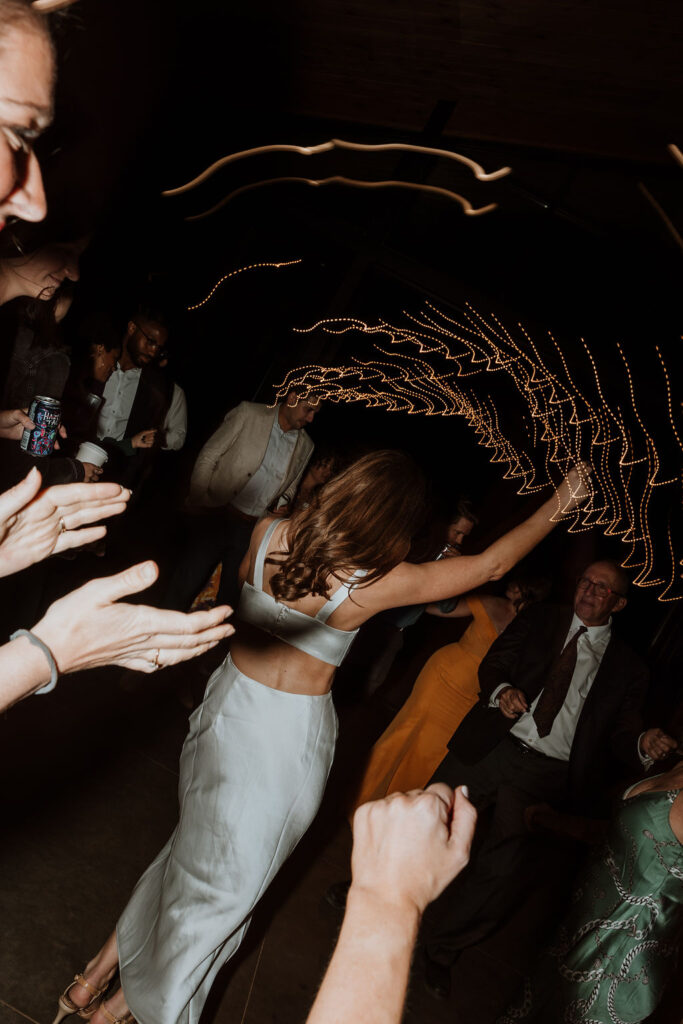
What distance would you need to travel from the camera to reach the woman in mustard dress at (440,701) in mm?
3164

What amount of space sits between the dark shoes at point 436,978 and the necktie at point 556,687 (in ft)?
4.09

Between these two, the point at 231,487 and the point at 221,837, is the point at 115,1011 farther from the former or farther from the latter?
the point at 231,487

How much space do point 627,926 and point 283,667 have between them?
1.39 m

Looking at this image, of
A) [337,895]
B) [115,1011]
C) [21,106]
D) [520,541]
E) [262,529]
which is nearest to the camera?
[21,106]

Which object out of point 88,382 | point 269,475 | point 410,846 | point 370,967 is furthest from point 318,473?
point 370,967

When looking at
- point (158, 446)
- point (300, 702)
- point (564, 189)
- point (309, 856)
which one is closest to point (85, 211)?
point (158, 446)

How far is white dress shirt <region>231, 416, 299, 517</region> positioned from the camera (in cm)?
365

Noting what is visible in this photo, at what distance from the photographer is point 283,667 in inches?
78.0

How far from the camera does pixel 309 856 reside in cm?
314

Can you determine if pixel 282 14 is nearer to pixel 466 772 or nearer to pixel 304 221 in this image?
pixel 304 221

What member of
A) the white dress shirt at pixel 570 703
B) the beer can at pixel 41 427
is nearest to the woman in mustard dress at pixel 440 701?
the white dress shirt at pixel 570 703

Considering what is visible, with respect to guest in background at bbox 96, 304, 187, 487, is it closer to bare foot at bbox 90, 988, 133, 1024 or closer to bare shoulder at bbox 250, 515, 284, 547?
bare shoulder at bbox 250, 515, 284, 547

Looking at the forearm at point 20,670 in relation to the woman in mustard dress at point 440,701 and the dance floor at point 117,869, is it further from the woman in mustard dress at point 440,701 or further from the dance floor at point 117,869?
the woman in mustard dress at point 440,701

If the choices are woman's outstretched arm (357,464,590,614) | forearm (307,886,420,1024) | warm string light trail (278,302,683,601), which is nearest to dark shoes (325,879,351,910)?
woman's outstretched arm (357,464,590,614)
